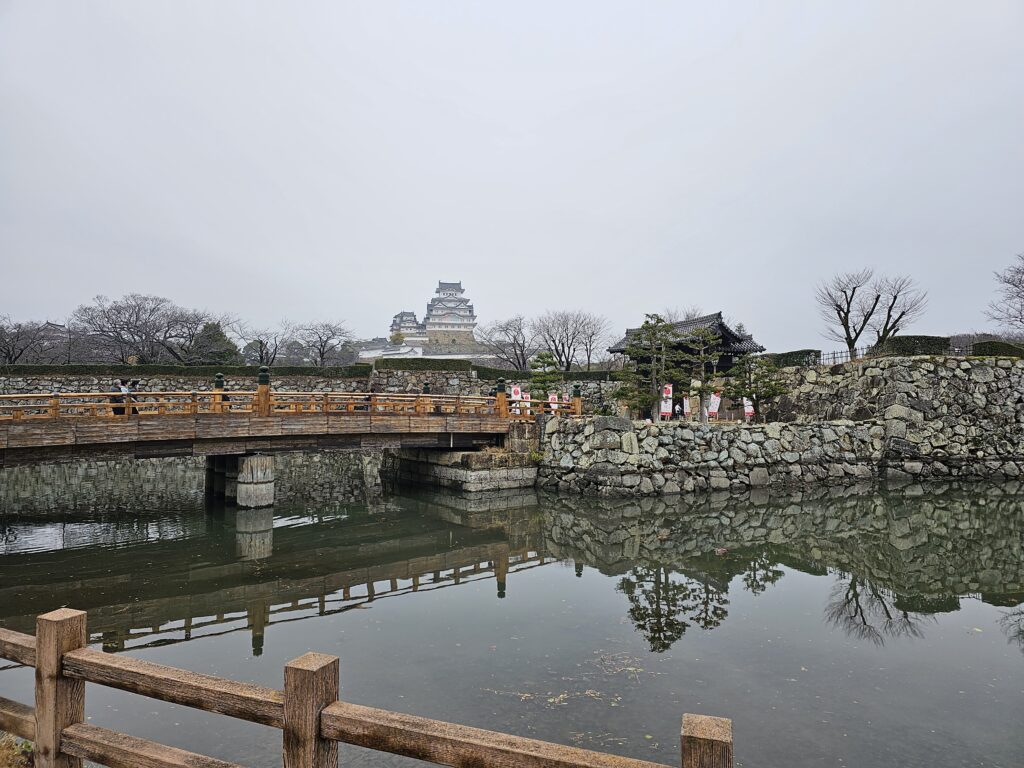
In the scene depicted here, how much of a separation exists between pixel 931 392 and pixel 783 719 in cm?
2113

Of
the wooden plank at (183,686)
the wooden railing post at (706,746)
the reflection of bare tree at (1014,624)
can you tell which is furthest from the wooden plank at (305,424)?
the wooden railing post at (706,746)

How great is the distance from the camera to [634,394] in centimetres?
2086

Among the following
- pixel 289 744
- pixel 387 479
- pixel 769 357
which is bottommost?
pixel 387 479

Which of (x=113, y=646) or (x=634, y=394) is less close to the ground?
(x=634, y=394)

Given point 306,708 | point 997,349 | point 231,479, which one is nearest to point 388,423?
point 231,479

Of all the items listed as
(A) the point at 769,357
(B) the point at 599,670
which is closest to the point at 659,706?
(B) the point at 599,670

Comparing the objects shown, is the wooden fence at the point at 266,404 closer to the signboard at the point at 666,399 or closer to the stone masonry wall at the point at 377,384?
the signboard at the point at 666,399

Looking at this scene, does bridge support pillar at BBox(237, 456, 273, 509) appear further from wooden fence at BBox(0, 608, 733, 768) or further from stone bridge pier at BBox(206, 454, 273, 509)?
wooden fence at BBox(0, 608, 733, 768)

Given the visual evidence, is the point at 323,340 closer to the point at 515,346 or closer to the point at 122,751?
the point at 515,346

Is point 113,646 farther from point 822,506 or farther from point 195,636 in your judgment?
point 822,506

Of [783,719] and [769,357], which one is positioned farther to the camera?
[769,357]

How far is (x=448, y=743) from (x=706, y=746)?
0.96 metres

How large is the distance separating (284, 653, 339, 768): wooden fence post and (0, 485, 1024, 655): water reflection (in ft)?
17.8

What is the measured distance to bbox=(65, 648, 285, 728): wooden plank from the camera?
8.27ft
